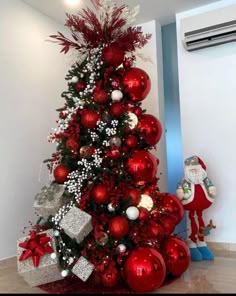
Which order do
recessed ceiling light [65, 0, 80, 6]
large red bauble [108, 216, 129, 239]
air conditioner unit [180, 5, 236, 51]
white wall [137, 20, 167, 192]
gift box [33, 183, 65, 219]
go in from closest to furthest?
large red bauble [108, 216, 129, 239]
gift box [33, 183, 65, 219]
air conditioner unit [180, 5, 236, 51]
recessed ceiling light [65, 0, 80, 6]
white wall [137, 20, 167, 192]

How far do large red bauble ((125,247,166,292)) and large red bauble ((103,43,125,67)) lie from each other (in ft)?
3.54

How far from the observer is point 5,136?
2.36m

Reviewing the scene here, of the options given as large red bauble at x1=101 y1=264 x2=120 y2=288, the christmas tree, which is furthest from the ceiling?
large red bauble at x1=101 y1=264 x2=120 y2=288

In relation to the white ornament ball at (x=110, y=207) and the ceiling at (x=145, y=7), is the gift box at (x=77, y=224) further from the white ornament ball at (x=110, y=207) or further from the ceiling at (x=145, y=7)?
the ceiling at (x=145, y=7)

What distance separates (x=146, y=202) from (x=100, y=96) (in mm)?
656

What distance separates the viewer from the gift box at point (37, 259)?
1739mm

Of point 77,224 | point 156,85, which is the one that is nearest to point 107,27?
point 156,85

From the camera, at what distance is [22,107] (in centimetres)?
252

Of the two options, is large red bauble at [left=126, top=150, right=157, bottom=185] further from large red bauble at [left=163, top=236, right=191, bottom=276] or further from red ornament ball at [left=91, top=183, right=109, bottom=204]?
large red bauble at [left=163, top=236, right=191, bottom=276]

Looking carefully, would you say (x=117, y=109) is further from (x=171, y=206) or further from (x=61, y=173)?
(x=171, y=206)

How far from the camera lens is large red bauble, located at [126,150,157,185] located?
1.87 m

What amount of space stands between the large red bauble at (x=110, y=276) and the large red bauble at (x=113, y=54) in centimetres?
114

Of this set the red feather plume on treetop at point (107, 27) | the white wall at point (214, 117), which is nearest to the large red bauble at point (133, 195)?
the red feather plume on treetop at point (107, 27)

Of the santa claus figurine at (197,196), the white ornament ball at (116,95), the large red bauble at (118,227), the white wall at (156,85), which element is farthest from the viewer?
the white wall at (156,85)
